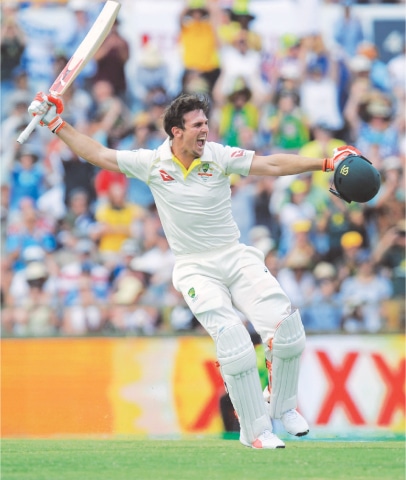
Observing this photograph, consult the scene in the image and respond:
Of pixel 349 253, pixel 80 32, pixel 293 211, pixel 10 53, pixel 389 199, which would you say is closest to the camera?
pixel 349 253

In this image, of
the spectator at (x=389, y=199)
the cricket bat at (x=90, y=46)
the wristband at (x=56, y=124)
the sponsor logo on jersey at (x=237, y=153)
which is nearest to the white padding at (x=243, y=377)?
the sponsor logo on jersey at (x=237, y=153)

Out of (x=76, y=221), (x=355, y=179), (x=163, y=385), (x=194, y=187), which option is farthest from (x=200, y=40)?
(x=355, y=179)

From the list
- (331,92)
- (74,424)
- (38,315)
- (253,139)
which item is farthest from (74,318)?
(331,92)

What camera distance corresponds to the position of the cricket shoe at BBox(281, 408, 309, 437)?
7.70 meters

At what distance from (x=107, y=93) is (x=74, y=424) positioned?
4.48 meters

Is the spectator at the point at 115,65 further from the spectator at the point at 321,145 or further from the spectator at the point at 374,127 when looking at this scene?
the spectator at the point at 374,127

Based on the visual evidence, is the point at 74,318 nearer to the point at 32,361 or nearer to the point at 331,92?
the point at 32,361

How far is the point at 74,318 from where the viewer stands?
1095cm

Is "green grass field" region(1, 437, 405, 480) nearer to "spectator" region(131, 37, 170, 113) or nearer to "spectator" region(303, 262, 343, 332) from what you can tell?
"spectator" region(303, 262, 343, 332)

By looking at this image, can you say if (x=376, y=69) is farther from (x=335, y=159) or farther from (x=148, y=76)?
(x=335, y=159)

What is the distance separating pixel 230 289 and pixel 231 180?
15.4ft

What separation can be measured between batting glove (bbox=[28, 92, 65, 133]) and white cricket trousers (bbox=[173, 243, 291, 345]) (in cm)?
123

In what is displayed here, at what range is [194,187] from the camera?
25.3 feet

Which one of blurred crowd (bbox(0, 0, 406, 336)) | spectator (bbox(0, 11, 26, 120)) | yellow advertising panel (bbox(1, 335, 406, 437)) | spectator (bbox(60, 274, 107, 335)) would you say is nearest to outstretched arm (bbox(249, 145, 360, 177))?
yellow advertising panel (bbox(1, 335, 406, 437))
